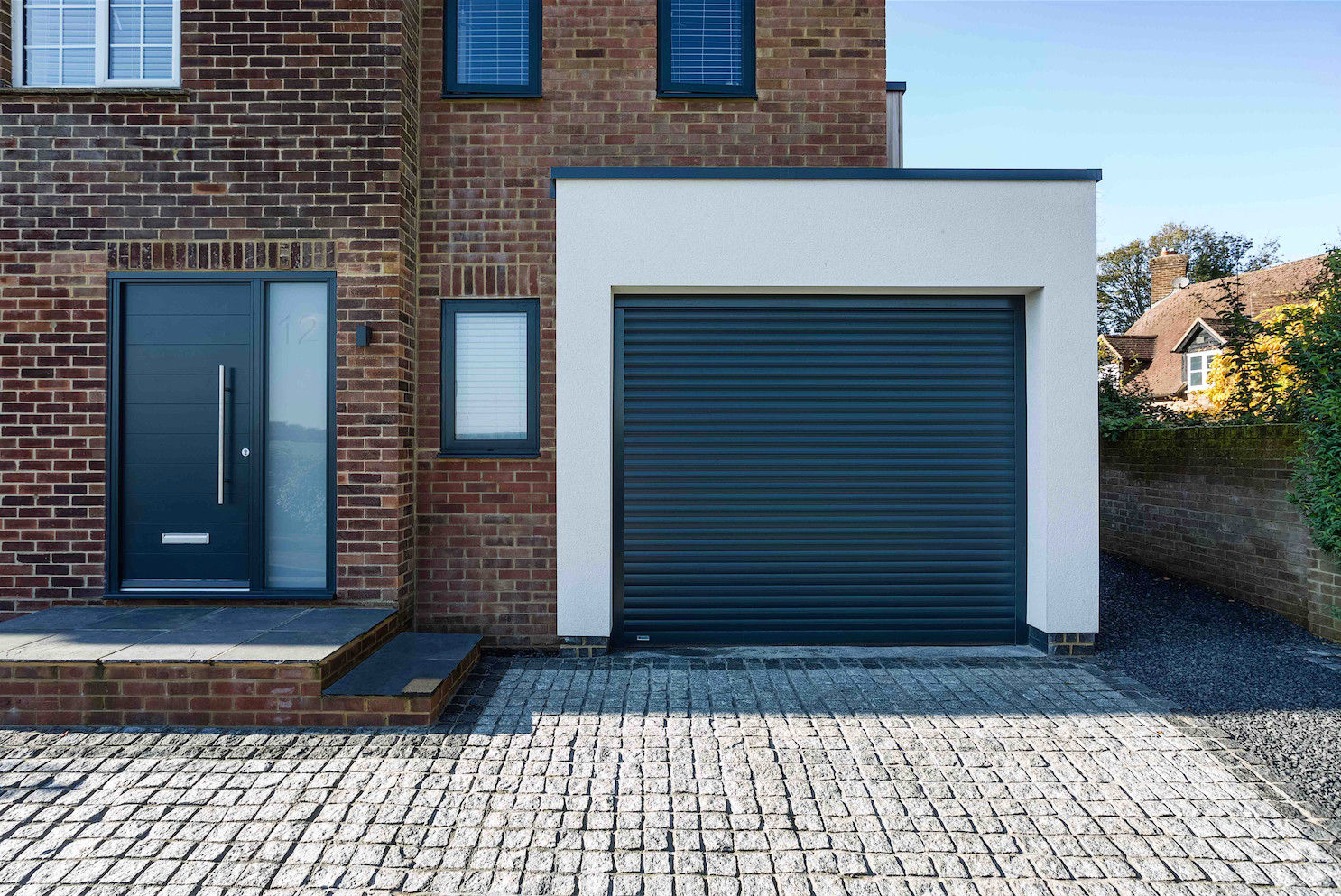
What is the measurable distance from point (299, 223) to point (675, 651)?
4275 mm

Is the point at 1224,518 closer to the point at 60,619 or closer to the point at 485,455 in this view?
the point at 485,455

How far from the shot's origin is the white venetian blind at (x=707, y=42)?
5.86 metres

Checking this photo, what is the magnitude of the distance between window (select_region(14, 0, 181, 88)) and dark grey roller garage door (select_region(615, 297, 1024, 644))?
158 inches

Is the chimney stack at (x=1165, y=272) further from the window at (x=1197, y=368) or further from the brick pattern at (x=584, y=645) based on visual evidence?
the brick pattern at (x=584, y=645)

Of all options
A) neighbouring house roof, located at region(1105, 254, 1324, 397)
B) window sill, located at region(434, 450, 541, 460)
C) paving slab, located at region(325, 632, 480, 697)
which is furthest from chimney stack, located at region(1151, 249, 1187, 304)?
paving slab, located at region(325, 632, 480, 697)

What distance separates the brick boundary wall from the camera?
5941 mm

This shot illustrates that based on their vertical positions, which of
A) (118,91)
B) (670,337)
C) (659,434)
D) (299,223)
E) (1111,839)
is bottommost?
(1111,839)

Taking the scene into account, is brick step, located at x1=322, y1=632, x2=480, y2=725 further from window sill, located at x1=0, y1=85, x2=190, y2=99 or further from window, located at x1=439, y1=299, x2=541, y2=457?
window sill, located at x1=0, y1=85, x2=190, y2=99

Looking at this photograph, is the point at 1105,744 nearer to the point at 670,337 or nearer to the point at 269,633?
the point at 670,337

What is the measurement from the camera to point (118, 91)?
5195 mm

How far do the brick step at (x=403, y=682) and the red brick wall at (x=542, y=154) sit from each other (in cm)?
66

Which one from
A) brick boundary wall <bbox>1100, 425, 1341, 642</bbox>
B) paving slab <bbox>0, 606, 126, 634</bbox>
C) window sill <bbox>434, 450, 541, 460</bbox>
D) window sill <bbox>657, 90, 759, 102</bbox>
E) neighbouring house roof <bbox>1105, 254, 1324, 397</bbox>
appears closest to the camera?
paving slab <bbox>0, 606, 126, 634</bbox>

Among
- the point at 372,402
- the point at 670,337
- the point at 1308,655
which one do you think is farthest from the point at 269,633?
the point at 1308,655

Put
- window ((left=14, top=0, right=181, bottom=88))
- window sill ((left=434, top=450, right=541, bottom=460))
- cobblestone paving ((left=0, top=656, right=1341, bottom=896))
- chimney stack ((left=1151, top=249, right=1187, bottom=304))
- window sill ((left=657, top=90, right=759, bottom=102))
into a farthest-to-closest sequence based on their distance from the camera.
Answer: chimney stack ((left=1151, top=249, right=1187, bottom=304)), window sill ((left=657, top=90, right=759, bottom=102)), window sill ((left=434, top=450, right=541, bottom=460)), window ((left=14, top=0, right=181, bottom=88)), cobblestone paving ((left=0, top=656, right=1341, bottom=896))
